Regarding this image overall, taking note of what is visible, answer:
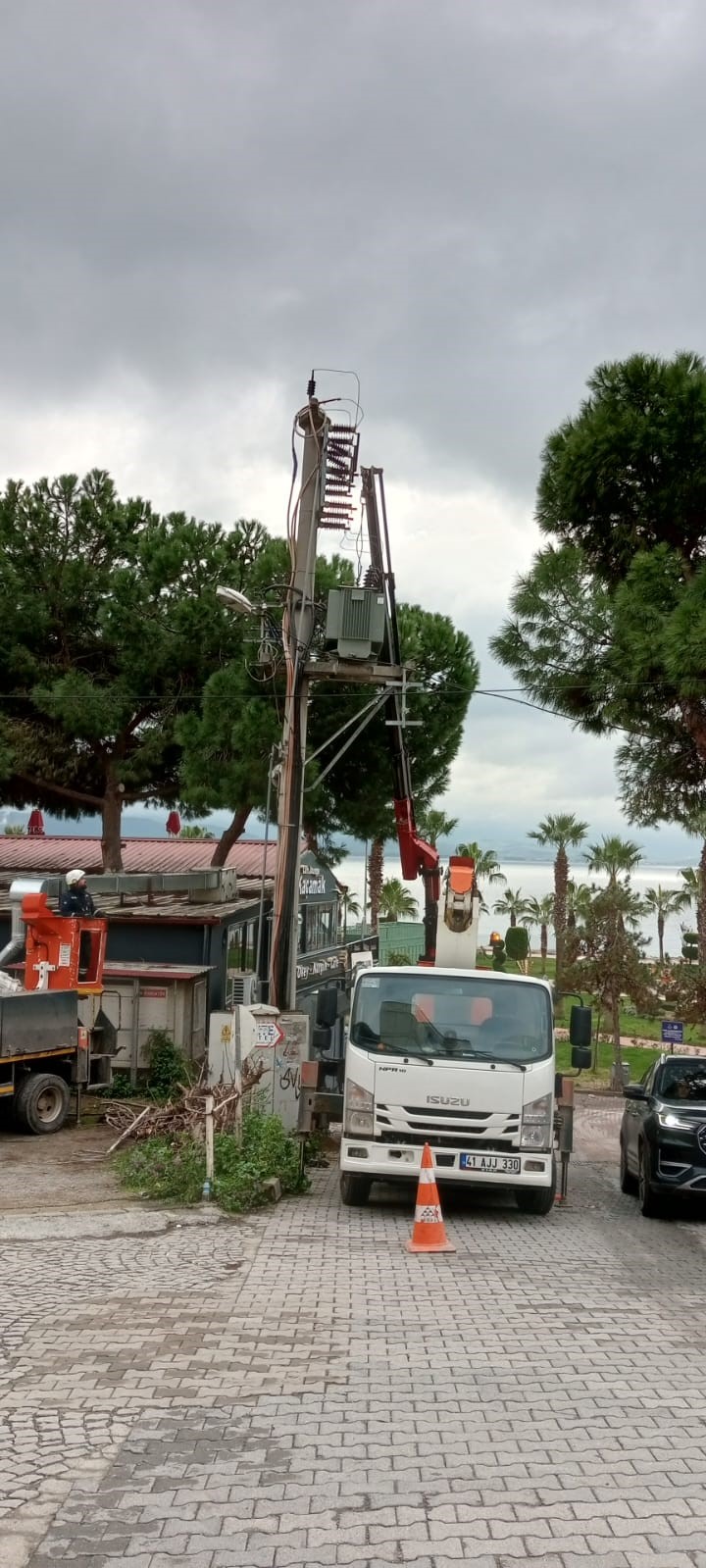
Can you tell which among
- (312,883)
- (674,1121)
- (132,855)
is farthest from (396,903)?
(674,1121)

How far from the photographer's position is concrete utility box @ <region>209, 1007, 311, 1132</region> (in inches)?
541

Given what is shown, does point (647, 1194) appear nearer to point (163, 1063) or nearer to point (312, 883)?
point (163, 1063)

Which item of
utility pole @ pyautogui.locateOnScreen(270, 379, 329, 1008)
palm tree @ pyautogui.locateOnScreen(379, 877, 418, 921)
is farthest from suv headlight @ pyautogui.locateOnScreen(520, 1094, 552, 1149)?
palm tree @ pyautogui.locateOnScreen(379, 877, 418, 921)

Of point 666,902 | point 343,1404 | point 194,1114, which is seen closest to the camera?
point 343,1404

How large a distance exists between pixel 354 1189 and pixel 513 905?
78.4 metres

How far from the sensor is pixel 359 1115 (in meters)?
11.6

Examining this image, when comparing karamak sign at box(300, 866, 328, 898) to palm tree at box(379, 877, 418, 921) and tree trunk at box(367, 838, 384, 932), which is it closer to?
tree trunk at box(367, 838, 384, 932)

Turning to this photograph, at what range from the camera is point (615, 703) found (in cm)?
2141

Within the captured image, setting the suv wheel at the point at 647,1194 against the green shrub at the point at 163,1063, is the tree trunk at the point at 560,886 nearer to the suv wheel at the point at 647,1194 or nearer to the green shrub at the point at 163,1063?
the green shrub at the point at 163,1063

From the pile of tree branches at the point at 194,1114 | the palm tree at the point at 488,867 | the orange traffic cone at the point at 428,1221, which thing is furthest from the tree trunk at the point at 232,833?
the palm tree at the point at 488,867

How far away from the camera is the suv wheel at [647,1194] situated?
12258 millimetres

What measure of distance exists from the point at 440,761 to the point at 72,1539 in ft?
89.0

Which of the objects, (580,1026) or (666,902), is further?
(666,902)

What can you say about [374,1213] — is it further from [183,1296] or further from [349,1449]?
[349,1449]
